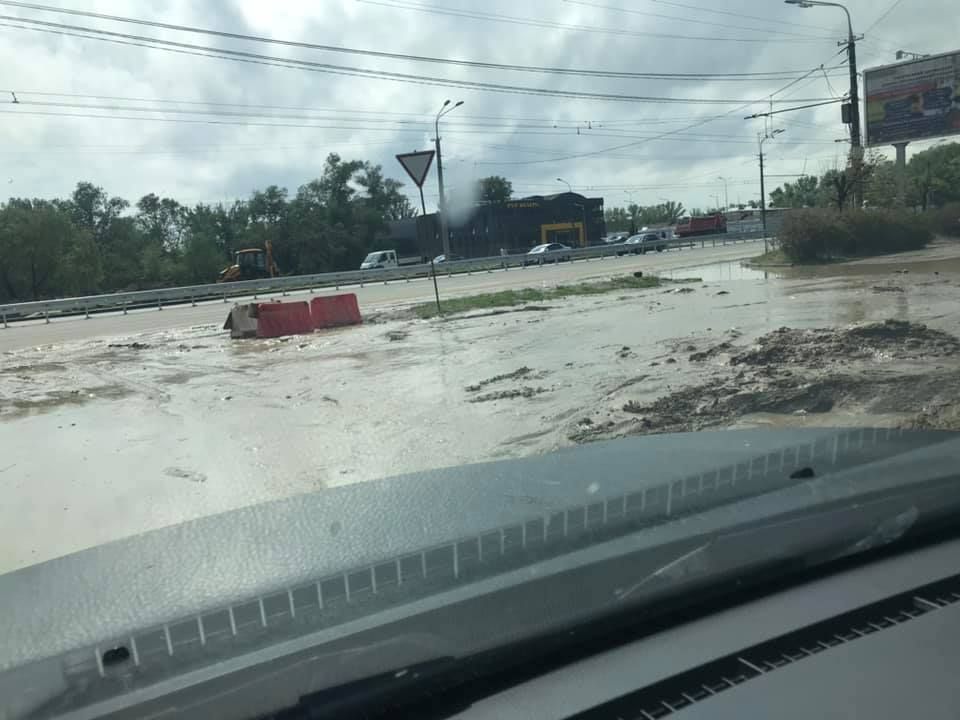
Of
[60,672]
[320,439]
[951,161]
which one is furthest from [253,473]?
[951,161]

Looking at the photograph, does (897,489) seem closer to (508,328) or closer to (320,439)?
(320,439)

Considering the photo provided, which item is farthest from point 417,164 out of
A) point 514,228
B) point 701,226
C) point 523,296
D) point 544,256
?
point 701,226

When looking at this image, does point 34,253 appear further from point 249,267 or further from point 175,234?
point 175,234

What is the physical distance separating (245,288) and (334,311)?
21.4 metres

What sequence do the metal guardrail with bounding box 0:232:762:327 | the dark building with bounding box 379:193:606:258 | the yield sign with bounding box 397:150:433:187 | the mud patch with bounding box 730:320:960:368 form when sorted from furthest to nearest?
the dark building with bounding box 379:193:606:258 → the metal guardrail with bounding box 0:232:762:327 → the yield sign with bounding box 397:150:433:187 → the mud patch with bounding box 730:320:960:368

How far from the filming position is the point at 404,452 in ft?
26.1

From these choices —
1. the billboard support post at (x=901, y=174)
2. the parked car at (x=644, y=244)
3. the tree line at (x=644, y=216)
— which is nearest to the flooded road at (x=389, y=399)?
the billboard support post at (x=901, y=174)

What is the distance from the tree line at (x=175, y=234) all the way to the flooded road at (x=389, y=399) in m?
39.0

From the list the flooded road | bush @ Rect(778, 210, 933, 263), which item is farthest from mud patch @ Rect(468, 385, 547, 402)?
bush @ Rect(778, 210, 933, 263)

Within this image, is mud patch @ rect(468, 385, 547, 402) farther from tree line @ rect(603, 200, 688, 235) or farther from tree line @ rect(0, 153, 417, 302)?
tree line @ rect(603, 200, 688, 235)

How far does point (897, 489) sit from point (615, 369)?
306 inches

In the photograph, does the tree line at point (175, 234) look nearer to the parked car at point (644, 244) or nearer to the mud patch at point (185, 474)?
the parked car at point (644, 244)

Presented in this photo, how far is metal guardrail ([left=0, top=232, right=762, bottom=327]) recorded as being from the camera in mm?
33875

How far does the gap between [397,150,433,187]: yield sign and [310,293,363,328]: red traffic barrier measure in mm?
3866
